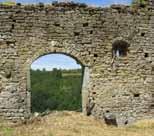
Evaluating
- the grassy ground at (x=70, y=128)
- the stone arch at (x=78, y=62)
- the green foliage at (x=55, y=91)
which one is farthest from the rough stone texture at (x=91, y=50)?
the green foliage at (x=55, y=91)

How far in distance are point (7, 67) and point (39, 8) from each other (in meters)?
2.04

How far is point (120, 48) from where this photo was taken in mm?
16359

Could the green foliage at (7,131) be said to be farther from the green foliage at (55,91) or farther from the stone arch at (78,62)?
the green foliage at (55,91)

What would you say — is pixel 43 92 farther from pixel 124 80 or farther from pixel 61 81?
A: pixel 124 80

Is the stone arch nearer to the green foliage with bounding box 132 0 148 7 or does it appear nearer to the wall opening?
the wall opening

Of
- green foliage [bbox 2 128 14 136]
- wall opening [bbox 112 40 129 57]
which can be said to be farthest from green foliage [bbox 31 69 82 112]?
green foliage [bbox 2 128 14 136]

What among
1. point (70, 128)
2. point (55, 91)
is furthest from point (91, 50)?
point (55, 91)

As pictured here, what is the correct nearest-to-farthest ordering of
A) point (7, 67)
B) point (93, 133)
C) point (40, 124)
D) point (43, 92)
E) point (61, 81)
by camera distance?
point (93, 133) < point (40, 124) < point (7, 67) < point (43, 92) < point (61, 81)

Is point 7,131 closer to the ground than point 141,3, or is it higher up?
closer to the ground

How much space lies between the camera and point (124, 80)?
53.0 ft

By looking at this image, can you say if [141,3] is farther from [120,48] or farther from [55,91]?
[55,91]

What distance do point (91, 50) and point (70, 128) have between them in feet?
10.1

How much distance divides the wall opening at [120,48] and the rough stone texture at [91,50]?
13 cm

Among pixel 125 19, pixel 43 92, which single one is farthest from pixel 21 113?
pixel 43 92
